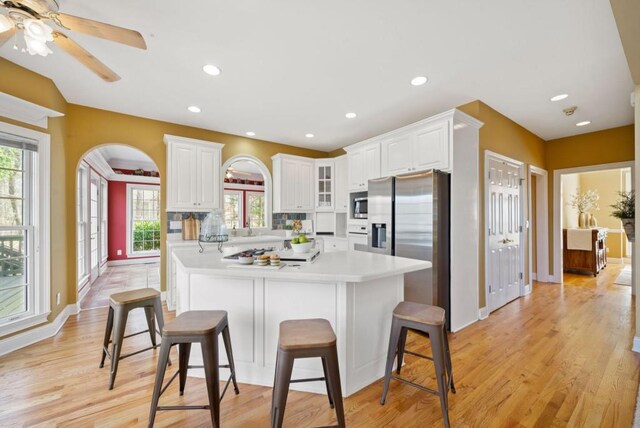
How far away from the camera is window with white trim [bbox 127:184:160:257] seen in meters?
7.12

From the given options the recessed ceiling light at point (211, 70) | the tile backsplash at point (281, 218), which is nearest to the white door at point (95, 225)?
the tile backsplash at point (281, 218)

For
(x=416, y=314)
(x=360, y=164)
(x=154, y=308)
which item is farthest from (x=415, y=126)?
(x=154, y=308)

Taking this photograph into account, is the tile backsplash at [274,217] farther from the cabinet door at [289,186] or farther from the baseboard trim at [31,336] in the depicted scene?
the baseboard trim at [31,336]

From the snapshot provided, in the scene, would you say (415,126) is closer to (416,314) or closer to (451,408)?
(416,314)

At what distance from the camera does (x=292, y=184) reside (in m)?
5.27

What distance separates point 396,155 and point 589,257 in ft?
17.1

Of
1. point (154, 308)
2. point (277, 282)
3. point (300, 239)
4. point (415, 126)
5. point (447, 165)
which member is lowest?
point (154, 308)

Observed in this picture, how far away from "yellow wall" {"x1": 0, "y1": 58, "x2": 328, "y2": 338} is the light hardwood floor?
2.55ft

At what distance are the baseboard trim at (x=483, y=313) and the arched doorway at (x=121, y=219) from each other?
5350 millimetres

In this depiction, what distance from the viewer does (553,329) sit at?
3.12 meters

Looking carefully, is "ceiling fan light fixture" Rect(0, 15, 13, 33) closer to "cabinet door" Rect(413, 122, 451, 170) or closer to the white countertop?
the white countertop

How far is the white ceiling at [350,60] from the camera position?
1949 mm

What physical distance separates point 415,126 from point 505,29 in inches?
52.7

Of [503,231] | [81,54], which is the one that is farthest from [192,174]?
[503,231]
